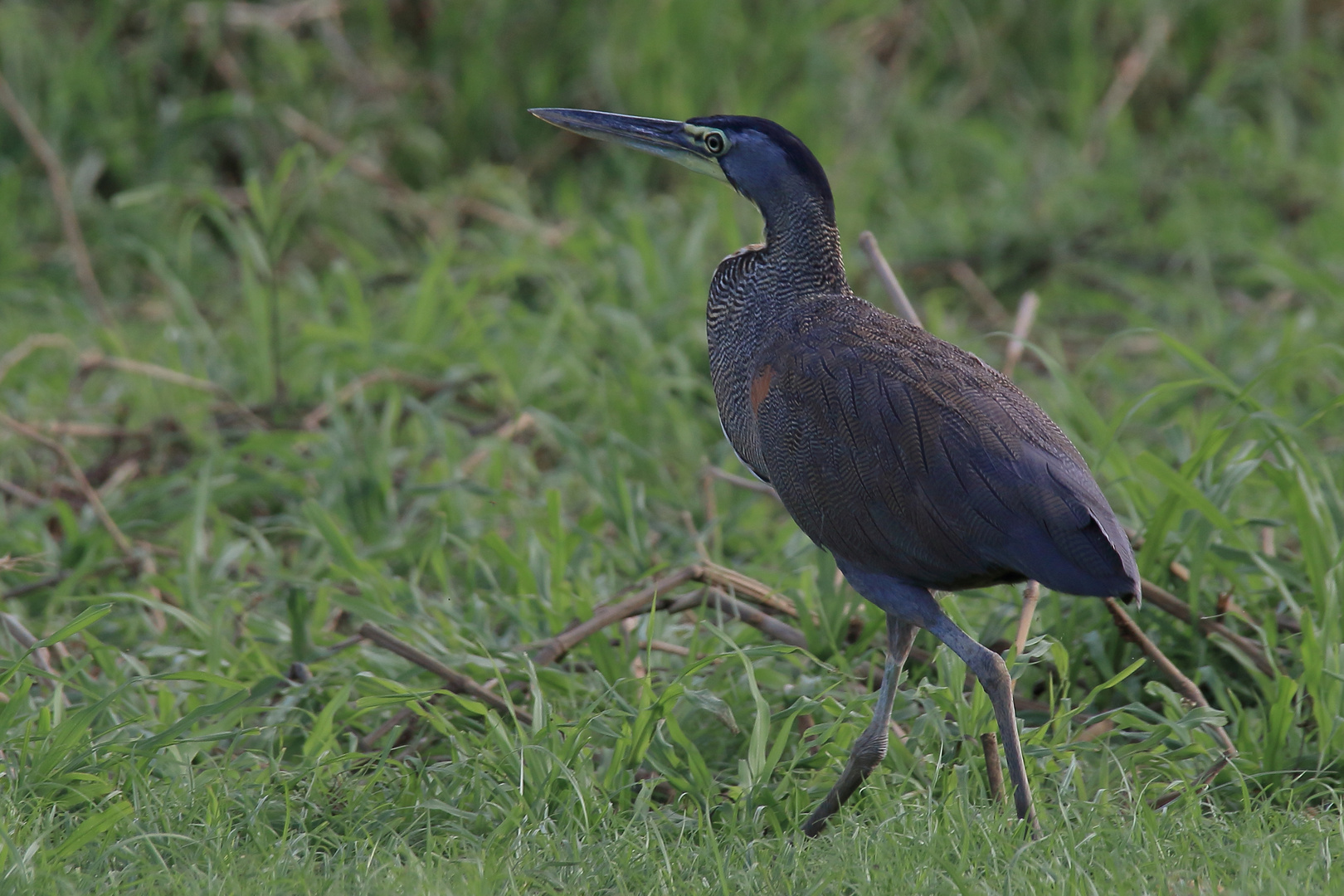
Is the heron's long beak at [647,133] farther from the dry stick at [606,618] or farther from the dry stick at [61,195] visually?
the dry stick at [61,195]

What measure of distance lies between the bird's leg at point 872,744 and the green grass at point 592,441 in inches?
3.7

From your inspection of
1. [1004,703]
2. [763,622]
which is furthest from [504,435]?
[1004,703]

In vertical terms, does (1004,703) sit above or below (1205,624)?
above

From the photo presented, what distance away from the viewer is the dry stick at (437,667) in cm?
343

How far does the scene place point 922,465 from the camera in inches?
120

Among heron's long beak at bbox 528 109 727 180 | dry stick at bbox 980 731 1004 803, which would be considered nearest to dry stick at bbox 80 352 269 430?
heron's long beak at bbox 528 109 727 180

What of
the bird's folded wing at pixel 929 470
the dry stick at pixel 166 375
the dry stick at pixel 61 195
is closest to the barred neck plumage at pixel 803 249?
the bird's folded wing at pixel 929 470

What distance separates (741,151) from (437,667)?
56.4 inches

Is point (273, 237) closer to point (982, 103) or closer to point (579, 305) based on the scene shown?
point (579, 305)

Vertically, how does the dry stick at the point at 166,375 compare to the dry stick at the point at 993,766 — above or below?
below

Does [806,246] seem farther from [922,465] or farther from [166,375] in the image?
[166,375]

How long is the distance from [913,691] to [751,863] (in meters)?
0.72

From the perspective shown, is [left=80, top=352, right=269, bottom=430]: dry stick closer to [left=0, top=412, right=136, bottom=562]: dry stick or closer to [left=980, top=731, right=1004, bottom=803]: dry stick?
[left=0, top=412, right=136, bottom=562]: dry stick

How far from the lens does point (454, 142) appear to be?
25.8 feet
